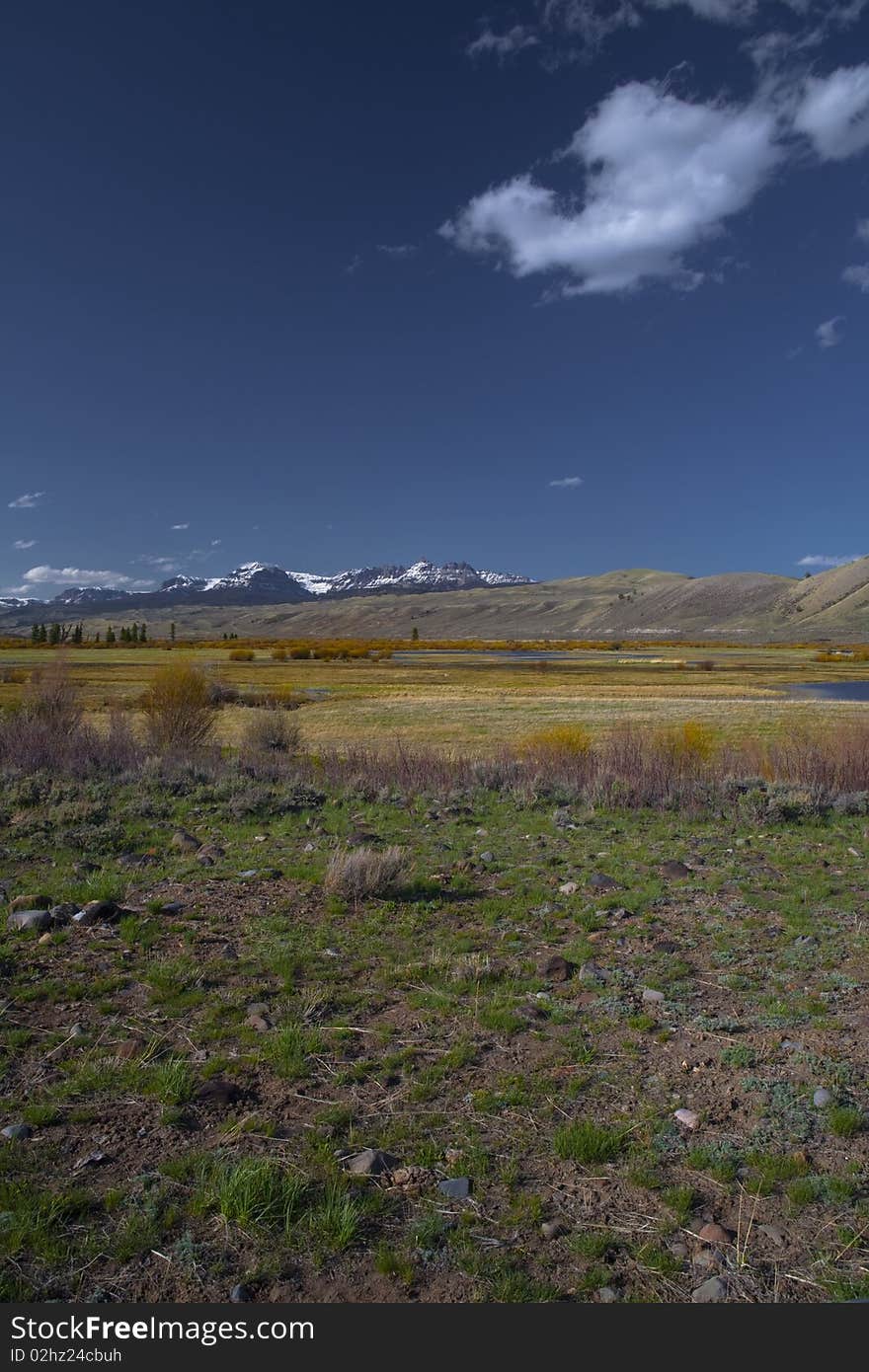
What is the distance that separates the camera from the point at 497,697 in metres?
Answer: 57.9

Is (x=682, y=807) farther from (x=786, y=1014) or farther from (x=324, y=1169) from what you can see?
(x=324, y=1169)

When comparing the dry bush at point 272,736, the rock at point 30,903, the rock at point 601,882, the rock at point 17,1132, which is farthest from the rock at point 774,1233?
the dry bush at point 272,736

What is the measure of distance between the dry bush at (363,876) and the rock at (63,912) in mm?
2744

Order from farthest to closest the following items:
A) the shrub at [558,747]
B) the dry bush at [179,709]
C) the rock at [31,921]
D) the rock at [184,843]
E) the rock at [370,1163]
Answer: the dry bush at [179,709]
the shrub at [558,747]
the rock at [184,843]
the rock at [31,921]
the rock at [370,1163]

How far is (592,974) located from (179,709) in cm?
2469

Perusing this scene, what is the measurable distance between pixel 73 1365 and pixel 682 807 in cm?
1303

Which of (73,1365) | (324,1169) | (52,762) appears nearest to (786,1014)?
(324,1169)

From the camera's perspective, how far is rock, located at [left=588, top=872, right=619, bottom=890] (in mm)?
9594

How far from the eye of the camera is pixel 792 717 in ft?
137

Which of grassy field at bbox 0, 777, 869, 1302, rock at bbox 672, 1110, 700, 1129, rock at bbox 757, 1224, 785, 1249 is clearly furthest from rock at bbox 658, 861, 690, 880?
rock at bbox 757, 1224, 785, 1249

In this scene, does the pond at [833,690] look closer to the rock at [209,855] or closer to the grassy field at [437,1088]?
the rock at [209,855]

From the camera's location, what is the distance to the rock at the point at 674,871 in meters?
10.2

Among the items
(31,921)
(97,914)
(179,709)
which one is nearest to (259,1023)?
(97,914)

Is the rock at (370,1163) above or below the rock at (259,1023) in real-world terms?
above
